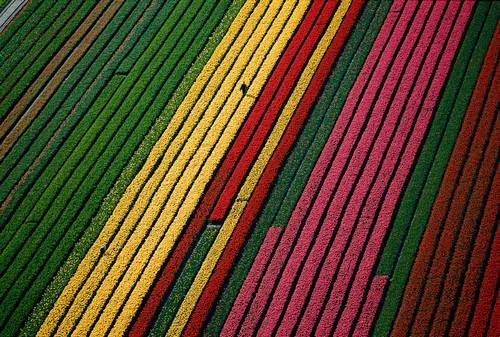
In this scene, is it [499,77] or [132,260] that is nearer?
[132,260]

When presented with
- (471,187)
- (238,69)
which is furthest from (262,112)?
(471,187)

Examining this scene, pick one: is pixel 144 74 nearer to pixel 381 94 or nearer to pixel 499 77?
pixel 381 94

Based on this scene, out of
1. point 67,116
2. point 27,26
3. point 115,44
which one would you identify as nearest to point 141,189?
point 67,116

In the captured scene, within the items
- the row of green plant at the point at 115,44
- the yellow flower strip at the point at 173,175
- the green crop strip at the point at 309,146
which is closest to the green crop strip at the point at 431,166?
the green crop strip at the point at 309,146

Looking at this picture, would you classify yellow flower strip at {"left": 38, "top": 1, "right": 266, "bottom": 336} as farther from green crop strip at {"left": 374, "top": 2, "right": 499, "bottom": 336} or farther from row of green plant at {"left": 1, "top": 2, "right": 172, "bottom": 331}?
green crop strip at {"left": 374, "top": 2, "right": 499, "bottom": 336}

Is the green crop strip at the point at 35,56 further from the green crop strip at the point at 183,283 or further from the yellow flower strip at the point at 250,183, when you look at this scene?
the yellow flower strip at the point at 250,183

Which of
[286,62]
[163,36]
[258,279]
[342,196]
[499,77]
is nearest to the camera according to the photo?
[258,279]

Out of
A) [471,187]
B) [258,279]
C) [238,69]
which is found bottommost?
[258,279]
